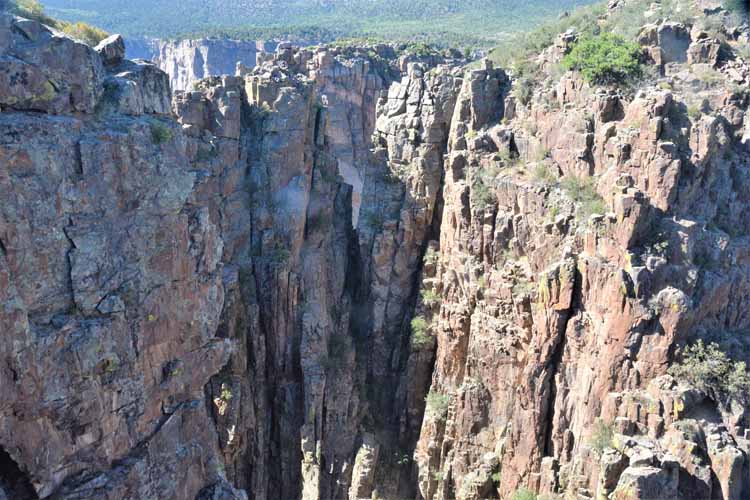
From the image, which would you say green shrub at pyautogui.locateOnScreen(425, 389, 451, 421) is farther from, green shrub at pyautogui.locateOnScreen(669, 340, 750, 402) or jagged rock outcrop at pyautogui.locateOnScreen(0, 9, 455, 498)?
green shrub at pyautogui.locateOnScreen(669, 340, 750, 402)

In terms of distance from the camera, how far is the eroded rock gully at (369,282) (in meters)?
17.1

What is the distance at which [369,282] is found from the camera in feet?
132

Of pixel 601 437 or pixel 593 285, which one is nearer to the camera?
pixel 601 437

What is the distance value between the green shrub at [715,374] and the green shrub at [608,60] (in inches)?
536

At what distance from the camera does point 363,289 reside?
40.8 metres

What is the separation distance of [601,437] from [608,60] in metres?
17.7

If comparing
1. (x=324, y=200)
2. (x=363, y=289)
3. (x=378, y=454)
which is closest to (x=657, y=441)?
(x=378, y=454)

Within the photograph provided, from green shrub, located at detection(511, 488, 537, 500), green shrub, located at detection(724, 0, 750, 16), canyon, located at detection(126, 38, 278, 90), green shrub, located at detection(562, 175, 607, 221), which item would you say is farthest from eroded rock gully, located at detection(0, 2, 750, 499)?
canyon, located at detection(126, 38, 278, 90)

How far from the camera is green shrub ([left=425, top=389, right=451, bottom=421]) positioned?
36094 mm

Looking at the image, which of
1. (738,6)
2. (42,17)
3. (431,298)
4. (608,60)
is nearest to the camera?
(42,17)

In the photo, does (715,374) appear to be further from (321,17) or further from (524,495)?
(321,17)

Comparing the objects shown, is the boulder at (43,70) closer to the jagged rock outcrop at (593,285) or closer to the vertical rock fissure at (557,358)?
the jagged rock outcrop at (593,285)

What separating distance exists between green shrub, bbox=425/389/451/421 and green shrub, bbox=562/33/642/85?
17.9m

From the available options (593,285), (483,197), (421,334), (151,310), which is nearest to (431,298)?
(421,334)
